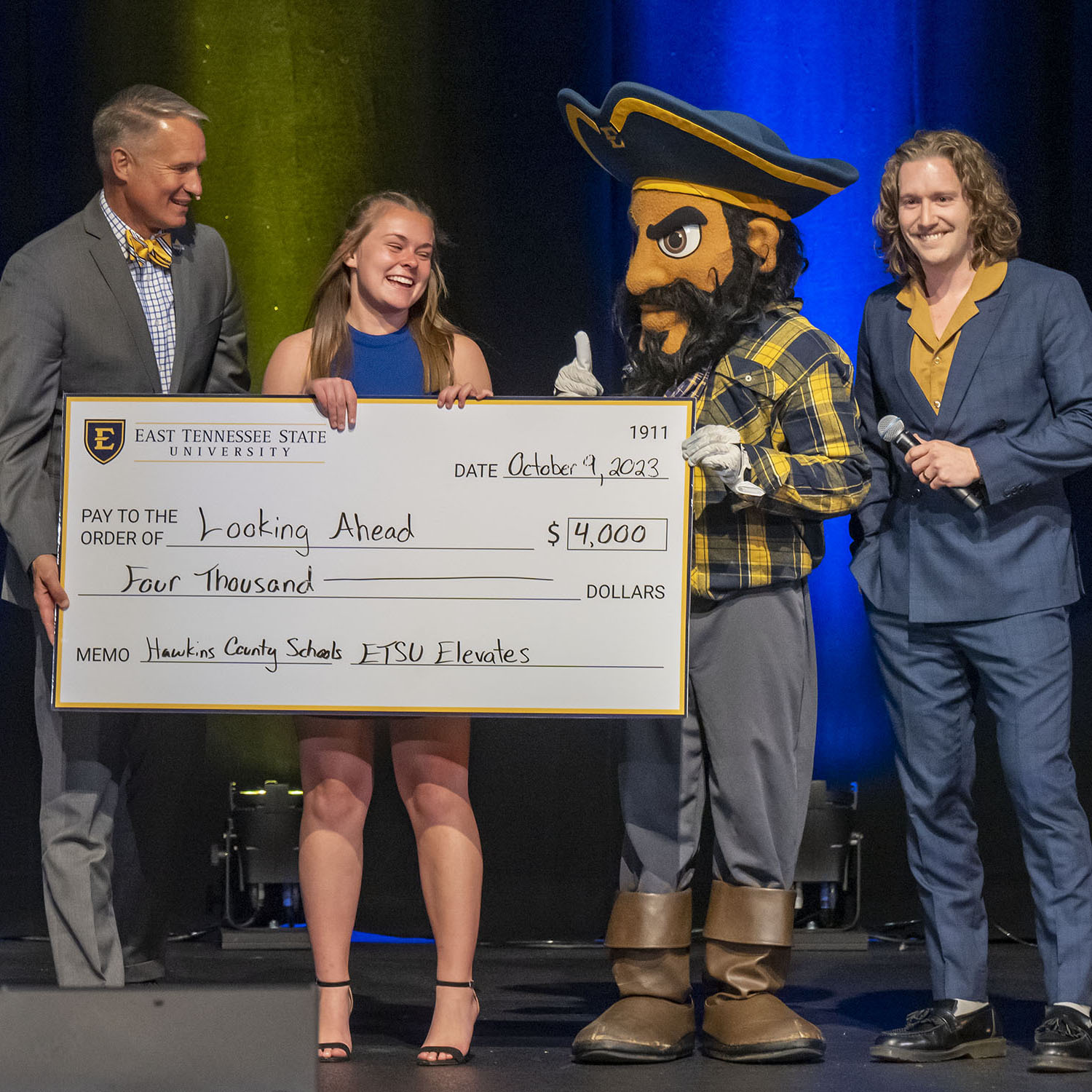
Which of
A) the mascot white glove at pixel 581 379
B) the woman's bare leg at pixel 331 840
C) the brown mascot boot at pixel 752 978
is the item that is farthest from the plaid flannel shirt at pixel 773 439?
the woman's bare leg at pixel 331 840

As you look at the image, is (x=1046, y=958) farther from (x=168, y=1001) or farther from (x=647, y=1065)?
(x=168, y=1001)

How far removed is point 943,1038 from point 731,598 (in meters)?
0.87

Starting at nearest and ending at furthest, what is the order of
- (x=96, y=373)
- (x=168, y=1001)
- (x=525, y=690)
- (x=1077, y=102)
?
(x=168, y=1001) < (x=525, y=690) < (x=96, y=373) < (x=1077, y=102)

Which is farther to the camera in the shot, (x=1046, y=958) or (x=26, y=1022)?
(x=1046, y=958)

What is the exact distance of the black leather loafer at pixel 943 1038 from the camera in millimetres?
2814

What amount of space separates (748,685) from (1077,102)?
Answer: 2.11 m

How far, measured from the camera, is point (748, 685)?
278 cm

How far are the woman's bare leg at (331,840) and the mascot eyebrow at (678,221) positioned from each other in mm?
1033

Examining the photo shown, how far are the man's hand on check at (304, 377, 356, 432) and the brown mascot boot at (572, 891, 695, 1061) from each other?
0.98m

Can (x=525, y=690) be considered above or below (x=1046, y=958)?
above

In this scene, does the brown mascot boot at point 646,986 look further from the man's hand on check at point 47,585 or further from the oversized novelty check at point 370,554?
the man's hand on check at point 47,585

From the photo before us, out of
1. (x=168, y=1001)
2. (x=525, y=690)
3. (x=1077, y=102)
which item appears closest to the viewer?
(x=168, y=1001)

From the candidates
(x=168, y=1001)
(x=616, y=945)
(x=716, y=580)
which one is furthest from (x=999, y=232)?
(x=168, y=1001)

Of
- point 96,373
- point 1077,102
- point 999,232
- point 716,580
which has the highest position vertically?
point 1077,102
